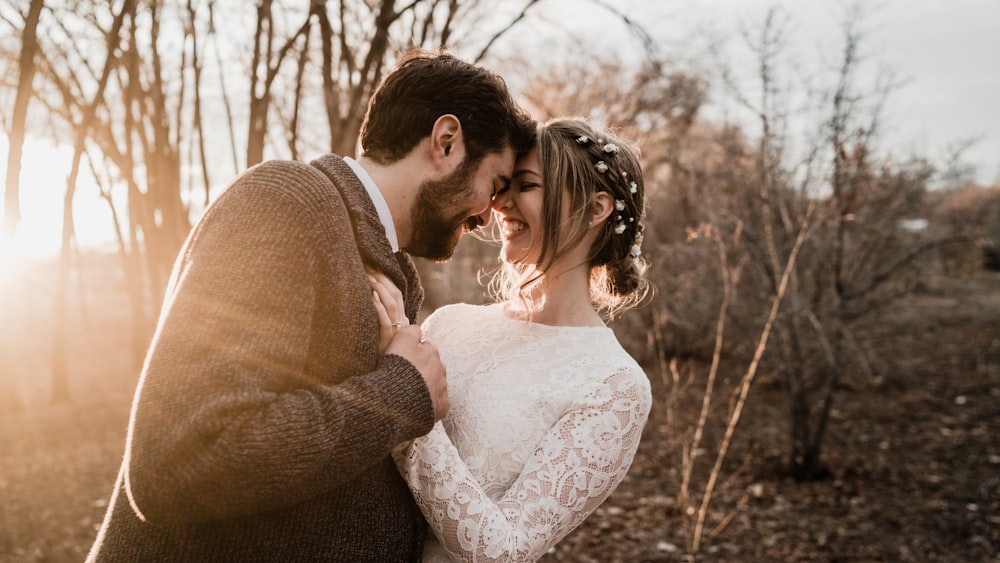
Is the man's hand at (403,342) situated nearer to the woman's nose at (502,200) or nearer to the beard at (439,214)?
the beard at (439,214)

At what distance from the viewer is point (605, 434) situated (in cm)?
184

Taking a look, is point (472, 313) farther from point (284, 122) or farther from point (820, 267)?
point (284, 122)

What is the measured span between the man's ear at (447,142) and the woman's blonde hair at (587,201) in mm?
396

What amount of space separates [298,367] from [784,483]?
5983 millimetres

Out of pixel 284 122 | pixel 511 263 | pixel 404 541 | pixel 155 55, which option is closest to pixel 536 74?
pixel 284 122

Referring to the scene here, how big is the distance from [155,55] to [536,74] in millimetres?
9051

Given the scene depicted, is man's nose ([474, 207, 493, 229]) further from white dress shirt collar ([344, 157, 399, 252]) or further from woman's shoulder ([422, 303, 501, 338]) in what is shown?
white dress shirt collar ([344, 157, 399, 252])

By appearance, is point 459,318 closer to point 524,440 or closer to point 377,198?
point 524,440

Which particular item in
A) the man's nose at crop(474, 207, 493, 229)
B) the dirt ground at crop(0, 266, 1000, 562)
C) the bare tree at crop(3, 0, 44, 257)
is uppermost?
the bare tree at crop(3, 0, 44, 257)

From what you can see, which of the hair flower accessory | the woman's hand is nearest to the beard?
the woman's hand

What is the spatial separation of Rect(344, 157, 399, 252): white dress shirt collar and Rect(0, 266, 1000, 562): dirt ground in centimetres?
260

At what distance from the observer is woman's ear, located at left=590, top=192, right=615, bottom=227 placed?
2277 millimetres

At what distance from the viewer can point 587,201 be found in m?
2.23

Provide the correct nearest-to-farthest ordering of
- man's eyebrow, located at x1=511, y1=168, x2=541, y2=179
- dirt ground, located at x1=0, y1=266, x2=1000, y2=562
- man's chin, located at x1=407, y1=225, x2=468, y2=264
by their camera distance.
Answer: man's chin, located at x1=407, y1=225, x2=468, y2=264, man's eyebrow, located at x1=511, y1=168, x2=541, y2=179, dirt ground, located at x1=0, y1=266, x2=1000, y2=562
